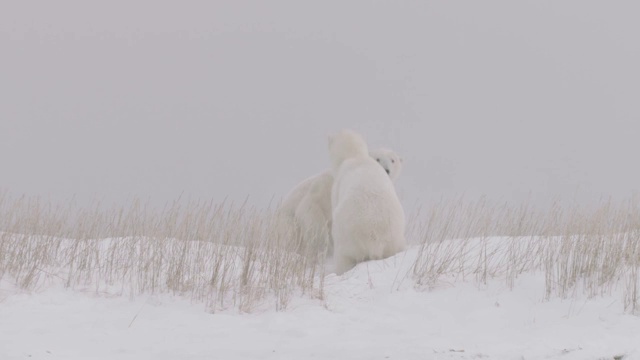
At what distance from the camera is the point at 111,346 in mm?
4863

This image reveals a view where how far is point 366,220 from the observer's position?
709 centimetres

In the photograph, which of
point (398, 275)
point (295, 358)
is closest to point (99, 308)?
point (295, 358)

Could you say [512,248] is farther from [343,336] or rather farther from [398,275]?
[343,336]

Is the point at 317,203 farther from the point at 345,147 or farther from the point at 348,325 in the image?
the point at 348,325

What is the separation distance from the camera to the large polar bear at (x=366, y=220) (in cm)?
709

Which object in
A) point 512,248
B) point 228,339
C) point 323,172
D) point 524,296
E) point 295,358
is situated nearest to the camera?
point 295,358

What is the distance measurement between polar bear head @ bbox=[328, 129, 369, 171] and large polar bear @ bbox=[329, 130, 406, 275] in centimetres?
62

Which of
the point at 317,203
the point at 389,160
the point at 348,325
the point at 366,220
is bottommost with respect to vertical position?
the point at 348,325

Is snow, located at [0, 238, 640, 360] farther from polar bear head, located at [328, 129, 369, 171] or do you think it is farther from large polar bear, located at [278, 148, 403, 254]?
polar bear head, located at [328, 129, 369, 171]

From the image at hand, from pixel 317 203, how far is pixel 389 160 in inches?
39.0

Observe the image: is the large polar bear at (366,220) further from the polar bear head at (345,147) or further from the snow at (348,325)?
the polar bear head at (345,147)

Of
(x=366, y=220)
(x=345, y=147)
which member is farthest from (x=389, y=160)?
(x=366, y=220)

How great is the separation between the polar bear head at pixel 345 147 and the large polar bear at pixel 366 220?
0.62m

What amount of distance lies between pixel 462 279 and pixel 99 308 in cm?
316
